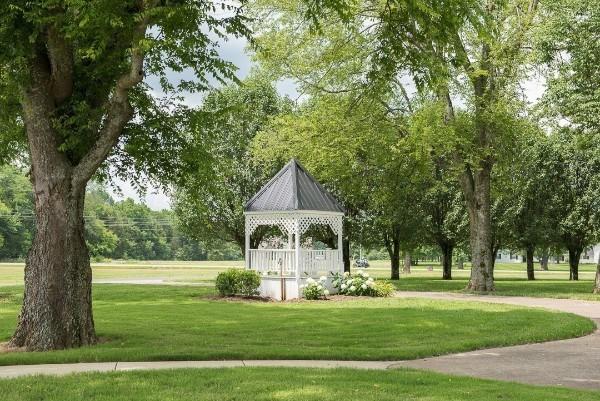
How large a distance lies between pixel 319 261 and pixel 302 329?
36.2 feet

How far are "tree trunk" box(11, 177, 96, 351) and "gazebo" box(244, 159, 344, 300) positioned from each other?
12861 mm

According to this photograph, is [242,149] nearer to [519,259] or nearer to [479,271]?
[479,271]

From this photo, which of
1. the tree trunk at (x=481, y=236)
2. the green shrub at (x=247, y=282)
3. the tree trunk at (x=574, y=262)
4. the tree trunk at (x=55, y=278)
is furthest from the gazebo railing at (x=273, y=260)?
the tree trunk at (x=574, y=262)

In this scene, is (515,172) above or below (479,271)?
above

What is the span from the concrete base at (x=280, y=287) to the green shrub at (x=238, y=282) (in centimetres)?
42

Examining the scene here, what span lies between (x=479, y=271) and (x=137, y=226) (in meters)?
118

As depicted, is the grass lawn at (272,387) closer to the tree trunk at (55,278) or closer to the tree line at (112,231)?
→ the tree trunk at (55,278)

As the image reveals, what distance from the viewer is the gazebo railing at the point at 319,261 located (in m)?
25.3

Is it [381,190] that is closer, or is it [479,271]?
[479,271]

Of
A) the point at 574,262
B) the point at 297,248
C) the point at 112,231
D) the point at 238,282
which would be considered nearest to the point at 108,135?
the point at 238,282

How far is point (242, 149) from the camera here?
4028cm

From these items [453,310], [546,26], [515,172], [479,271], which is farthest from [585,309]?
[515,172]

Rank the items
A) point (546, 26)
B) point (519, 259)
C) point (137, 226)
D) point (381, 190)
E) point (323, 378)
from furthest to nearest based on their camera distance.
Answer: point (519, 259)
point (137, 226)
point (381, 190)
point (546, 26)
point (323, 378)

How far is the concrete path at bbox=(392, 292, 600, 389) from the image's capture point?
364 inches
